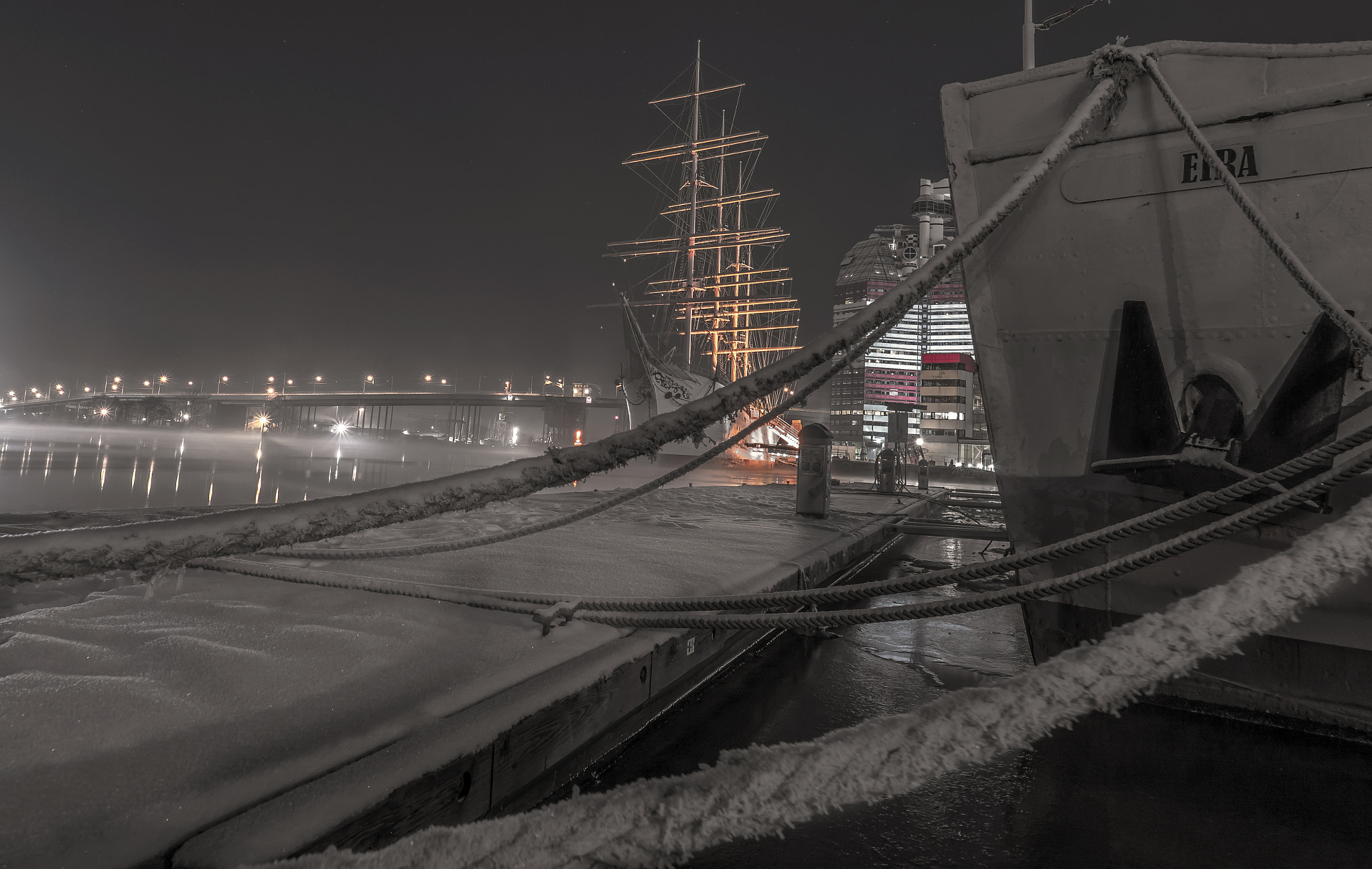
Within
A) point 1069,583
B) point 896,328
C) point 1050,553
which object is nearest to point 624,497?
point 1050,553

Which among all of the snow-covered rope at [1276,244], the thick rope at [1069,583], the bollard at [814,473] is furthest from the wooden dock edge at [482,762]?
the bollard at [814,473]

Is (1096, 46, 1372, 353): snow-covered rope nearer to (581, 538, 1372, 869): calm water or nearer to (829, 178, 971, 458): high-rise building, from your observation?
(581, 538, 1372, 869): calm water

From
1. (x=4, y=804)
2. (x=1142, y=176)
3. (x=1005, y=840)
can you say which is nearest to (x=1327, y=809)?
(x=1005, y=840)

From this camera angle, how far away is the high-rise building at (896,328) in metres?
107

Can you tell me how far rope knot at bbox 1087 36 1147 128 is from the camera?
300cm

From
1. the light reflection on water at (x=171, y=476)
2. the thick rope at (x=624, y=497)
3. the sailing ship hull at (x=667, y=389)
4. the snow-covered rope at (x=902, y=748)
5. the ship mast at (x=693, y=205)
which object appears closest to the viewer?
the snow-covered rope at (x=902, y=748)

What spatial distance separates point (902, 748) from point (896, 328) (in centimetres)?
10611

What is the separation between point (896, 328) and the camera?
3952 inches

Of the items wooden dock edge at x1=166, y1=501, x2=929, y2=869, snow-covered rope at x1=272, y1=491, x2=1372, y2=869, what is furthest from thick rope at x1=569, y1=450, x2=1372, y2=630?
wooden dock edge at x1=166, y1=501, x2=929, y2=869

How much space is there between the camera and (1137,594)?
325cm

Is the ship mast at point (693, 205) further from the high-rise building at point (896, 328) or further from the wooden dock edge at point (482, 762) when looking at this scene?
the high-rise building at point (896, 328)

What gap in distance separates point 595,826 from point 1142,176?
12.1 ft

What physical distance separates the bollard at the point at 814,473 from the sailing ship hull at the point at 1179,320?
511 centimetres

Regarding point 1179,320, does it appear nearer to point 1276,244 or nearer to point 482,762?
point 1276,244
